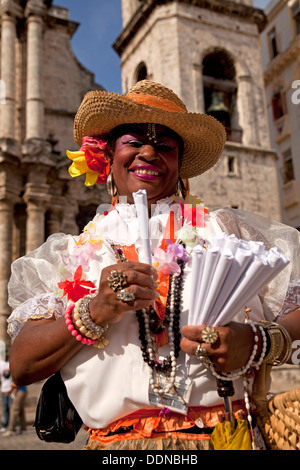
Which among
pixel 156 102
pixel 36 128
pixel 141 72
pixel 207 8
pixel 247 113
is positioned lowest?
pixel 156 102

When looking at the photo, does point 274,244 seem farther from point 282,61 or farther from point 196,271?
point 282,61

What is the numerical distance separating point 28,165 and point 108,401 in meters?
15.5

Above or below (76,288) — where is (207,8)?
above

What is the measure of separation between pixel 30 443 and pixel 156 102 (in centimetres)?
802

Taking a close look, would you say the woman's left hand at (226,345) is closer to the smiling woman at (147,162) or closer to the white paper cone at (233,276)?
the white paper cone at (233,276)

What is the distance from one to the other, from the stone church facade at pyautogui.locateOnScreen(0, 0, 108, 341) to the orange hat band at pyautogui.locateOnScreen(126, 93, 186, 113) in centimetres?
1272

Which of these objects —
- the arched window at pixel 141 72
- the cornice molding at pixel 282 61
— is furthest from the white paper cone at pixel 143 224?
the cornice molding at pixel 282 61

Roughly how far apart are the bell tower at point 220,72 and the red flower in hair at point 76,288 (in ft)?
50.9

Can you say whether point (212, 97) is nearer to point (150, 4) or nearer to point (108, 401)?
point (150, 4)

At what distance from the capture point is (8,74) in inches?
698

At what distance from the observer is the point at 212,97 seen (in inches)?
733

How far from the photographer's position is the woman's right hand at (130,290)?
1.60 meters

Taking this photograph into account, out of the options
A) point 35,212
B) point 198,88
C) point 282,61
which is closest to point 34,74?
point 35,212

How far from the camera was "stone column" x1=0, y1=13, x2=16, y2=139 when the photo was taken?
56.7 feet
